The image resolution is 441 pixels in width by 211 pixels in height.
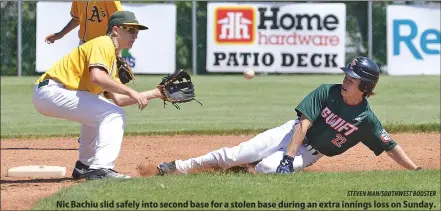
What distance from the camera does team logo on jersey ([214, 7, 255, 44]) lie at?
20297mm

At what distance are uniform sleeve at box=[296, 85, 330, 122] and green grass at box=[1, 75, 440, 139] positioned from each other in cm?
421

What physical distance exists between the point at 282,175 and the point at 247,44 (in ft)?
42.6

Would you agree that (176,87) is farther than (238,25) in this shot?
No

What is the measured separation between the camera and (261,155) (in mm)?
8102

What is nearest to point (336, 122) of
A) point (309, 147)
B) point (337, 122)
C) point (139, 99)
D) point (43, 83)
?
point (337, 122)

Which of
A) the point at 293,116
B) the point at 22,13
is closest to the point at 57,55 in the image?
the point at 22,13

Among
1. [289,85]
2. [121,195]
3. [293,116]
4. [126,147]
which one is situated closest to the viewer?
[121,195]

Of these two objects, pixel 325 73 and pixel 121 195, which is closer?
pixel 121 195

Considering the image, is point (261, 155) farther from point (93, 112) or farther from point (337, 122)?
point (93, 112)

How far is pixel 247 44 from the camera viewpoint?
20.3 metres

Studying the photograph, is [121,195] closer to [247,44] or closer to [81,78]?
[81,78]

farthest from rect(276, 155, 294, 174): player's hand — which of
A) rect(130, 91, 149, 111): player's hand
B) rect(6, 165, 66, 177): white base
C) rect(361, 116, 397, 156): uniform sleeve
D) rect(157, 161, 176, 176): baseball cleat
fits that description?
rect(6, 165, 66, 177): white base

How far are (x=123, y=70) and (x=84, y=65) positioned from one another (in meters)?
0.62

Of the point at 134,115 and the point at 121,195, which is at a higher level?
the point at 121,195
